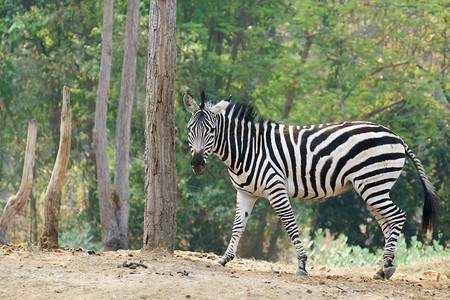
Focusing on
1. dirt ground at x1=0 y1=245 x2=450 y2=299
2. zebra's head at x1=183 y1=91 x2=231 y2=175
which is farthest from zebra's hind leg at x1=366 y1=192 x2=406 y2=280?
zebra's head at x1=183 y1=91 x2=231 y2=175

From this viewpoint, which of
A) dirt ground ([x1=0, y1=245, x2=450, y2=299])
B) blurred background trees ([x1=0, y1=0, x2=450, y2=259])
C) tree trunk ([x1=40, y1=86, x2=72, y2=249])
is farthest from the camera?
blurred background trees ([x1=0, y1=0, x2=450, y2=259])

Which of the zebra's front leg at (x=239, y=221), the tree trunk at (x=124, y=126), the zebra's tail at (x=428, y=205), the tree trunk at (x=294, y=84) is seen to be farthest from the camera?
the tree trunk at (x=294, y=84)

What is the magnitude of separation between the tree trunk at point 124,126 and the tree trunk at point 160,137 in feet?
14.9

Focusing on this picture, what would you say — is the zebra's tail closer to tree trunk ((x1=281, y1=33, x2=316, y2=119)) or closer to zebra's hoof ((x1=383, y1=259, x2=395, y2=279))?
zebra's hoof ((x1=383, y1=259, x2=395, y2=279))

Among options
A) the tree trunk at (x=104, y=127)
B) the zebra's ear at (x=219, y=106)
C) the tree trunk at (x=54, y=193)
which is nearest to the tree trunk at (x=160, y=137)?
the zebra's ear at (x=219, y=106)

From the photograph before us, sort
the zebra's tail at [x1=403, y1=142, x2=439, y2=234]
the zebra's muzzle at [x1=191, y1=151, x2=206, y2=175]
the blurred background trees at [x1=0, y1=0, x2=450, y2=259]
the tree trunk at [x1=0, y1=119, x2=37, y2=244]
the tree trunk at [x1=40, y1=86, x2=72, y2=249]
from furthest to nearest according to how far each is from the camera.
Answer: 1. the blurred background trees at [x1=0, y1=0, x2=450, y2=259]
2. the tree trunk at [x1=0, y1=119, x2=37, y2=244]
3. the tree trunk at [x1=40, y1=86, x2=72, y2=249]
4. the zebra's tail at [x1=403, y1=142, x2=439, y2=234]
5. the zebra's muzzle at [x1=191, y1=151, x2=206, y2=175]

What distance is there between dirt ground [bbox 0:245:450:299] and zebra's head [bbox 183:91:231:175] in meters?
1.23

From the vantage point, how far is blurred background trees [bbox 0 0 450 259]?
14.1 m

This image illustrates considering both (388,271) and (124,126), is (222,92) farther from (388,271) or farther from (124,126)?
(388,271)

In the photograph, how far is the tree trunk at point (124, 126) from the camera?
38.0ft

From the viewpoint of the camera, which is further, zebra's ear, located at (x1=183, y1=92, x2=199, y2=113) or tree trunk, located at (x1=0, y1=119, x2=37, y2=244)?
tree trunk, located at (x1=0, y1=119, x2=37, y2=244)

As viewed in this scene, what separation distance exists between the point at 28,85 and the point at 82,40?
2.03 metres

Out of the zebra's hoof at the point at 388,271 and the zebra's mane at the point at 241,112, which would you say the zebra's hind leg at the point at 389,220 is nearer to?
the zebra's hoof at the point at 388,271

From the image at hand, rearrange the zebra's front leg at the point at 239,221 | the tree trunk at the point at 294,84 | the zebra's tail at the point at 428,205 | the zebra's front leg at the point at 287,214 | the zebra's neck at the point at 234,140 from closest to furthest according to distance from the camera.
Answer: the zebra's front leg at the point at 287,214 → the zebra's neck at the point at 234,140 → the zebra's front leg at the point at 239,221 → the zebra's tail at the point at 428,205 → the tree trunk at the point at 294,84
